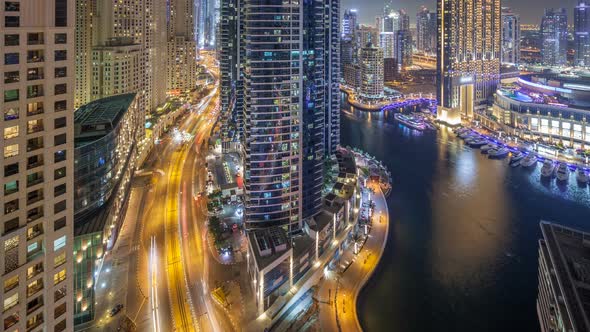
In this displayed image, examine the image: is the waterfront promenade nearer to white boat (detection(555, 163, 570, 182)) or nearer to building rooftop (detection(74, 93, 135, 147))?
building rooftop (detection(74, 93, 135, 147))

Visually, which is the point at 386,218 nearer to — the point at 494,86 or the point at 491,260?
the point at 491,260

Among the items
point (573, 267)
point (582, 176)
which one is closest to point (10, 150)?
point (573, 267)

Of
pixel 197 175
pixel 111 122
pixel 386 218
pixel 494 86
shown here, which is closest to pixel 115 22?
pixel 197 175

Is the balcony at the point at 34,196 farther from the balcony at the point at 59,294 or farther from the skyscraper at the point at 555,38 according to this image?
the skyscraper at the point at 555,38

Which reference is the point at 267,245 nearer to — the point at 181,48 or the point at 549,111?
the point at 549,111

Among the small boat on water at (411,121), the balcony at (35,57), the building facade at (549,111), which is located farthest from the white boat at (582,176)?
the balcony at (35,57)

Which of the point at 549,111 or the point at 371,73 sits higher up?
the point at 371,73
